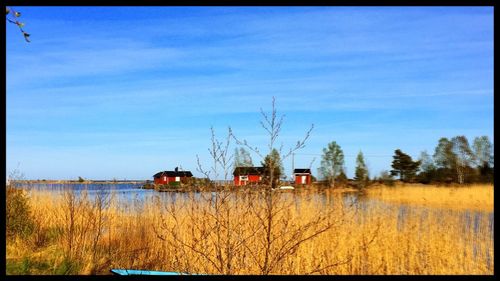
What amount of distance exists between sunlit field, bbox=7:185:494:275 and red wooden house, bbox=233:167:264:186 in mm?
115

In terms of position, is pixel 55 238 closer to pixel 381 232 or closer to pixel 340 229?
pixel 340 229

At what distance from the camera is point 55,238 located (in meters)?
7.26

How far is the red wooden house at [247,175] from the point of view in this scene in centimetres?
438

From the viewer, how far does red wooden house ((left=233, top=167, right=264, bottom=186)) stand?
438 centimetres

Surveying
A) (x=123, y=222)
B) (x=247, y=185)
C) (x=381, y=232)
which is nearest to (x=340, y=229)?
(x=381, y=232)

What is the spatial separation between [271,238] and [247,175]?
986mm

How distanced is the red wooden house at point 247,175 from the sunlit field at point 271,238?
4.5 inches

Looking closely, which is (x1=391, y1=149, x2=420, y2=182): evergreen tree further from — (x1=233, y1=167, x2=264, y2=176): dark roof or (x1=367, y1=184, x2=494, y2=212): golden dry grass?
(x1=233, y1=167, x2=264, y2=176): dark roof

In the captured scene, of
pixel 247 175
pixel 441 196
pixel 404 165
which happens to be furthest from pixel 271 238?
pixel 404 165

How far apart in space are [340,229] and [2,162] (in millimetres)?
4754

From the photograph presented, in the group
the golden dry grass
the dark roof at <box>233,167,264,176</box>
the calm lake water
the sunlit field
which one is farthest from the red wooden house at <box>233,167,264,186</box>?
the golden dry grass

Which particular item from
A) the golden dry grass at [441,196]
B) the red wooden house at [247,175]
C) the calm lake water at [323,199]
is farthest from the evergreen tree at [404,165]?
the red wooden house at [247,175]

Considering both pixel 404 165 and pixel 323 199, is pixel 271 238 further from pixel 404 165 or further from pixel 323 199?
pixel 404 165

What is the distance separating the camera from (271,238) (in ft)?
16.6
